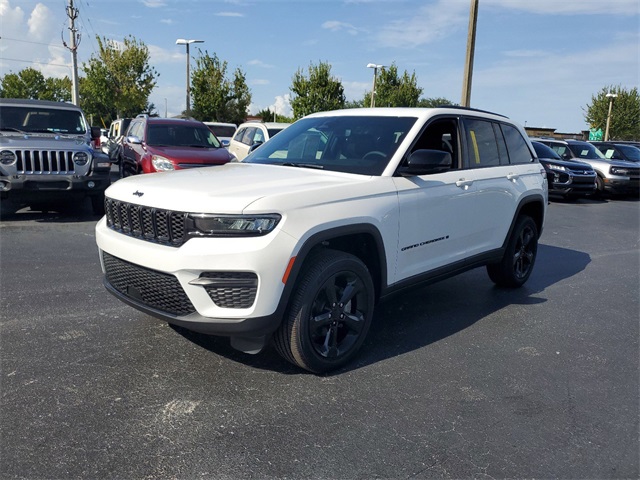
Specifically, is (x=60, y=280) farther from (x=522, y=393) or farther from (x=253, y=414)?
(x=522, y=393)

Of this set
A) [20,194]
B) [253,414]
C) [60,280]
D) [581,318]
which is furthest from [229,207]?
[20,194]

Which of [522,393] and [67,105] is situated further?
[67,105]

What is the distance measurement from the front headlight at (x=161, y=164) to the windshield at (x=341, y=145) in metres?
5.50

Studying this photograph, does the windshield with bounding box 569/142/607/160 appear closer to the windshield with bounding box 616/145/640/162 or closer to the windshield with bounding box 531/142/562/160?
the windshield with bounding box 616/145/640/162

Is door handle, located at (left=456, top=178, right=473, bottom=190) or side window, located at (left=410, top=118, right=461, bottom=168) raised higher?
side window, located at (left=410, top=118, right=461, bottom=168)

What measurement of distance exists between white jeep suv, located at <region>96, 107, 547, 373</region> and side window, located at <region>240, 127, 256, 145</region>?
8860mm

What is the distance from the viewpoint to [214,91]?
1398 inches

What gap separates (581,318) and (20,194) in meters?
7.67

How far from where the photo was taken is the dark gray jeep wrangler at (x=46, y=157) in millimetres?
8000

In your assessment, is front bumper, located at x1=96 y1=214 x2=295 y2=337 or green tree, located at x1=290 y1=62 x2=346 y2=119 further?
green tree, located at x1=290 y1=62 x2=346 y2=119

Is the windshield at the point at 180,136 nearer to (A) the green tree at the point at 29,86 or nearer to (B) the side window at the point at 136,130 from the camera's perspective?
(B) the side window at the point at 136,130

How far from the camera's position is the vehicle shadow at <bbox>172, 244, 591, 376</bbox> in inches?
152

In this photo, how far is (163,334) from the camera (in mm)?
4133

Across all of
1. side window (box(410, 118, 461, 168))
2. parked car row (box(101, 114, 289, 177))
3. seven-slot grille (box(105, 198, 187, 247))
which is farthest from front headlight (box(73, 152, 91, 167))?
side window (box(410, 118, 461, 168))
